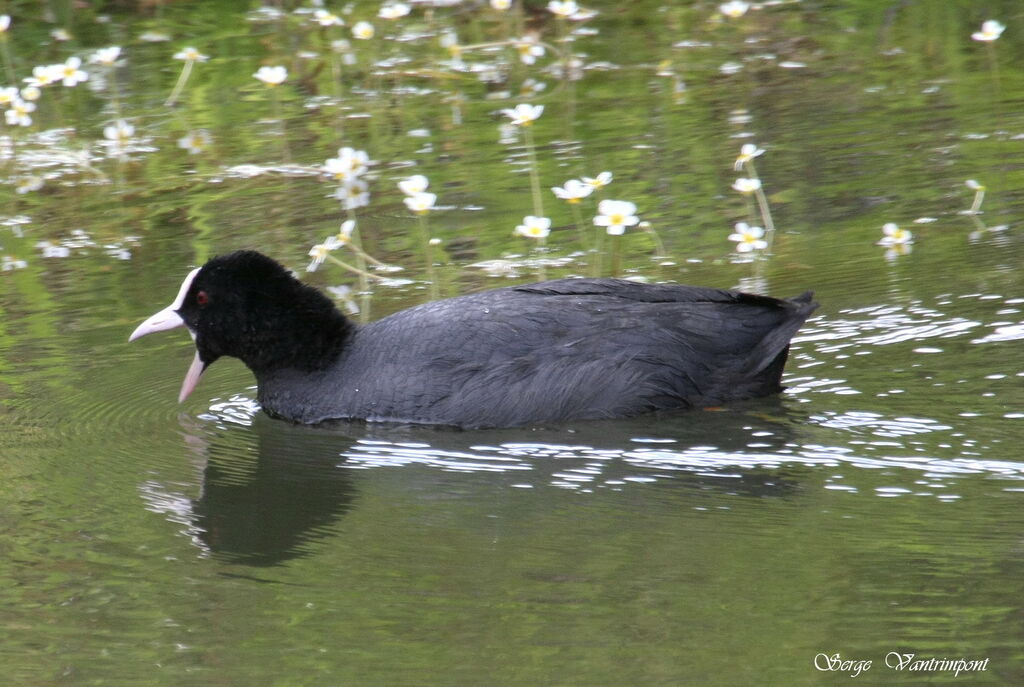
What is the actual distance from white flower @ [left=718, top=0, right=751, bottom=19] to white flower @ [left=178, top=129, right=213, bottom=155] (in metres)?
3.55

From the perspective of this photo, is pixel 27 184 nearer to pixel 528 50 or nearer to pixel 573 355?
pixel 528 50

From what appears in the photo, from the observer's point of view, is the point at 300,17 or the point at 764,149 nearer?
the point at 764,149

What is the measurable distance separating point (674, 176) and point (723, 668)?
465 cm

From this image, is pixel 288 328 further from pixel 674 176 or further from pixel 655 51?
pixel 655 51

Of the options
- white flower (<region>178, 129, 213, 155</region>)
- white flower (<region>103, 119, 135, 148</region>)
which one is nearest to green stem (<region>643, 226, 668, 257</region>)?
white flower (<region>178, 129, 213, 155</region>)

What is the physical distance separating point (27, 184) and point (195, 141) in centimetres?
105

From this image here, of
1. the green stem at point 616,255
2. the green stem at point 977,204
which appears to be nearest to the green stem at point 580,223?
the green stem at point 616,255

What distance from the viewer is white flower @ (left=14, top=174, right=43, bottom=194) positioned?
8.28m

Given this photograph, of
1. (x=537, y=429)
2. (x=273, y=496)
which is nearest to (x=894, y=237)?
(x=537, y=429)

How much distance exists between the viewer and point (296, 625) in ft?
11.9

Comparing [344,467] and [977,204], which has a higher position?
[977,204]

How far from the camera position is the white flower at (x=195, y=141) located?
882 centimetres

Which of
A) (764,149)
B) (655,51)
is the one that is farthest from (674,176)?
(655,51)

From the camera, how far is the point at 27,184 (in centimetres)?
836
